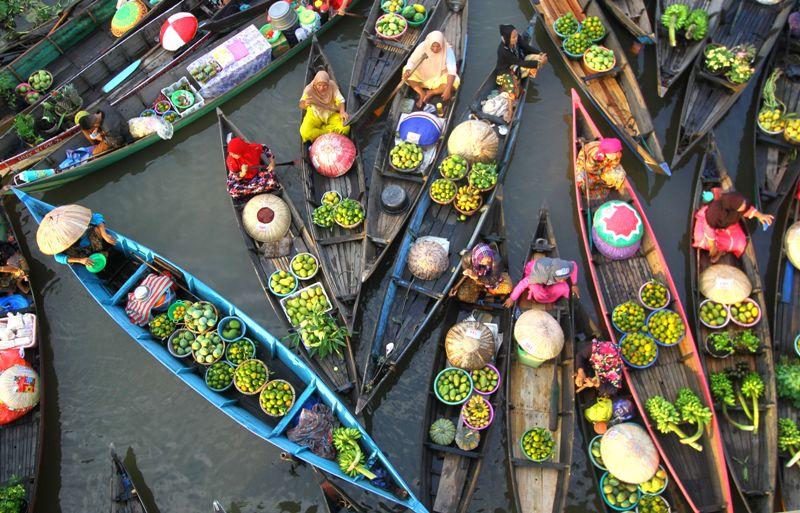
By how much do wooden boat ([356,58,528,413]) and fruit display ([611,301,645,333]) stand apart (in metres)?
2.78

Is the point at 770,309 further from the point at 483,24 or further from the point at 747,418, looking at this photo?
the point at 483,24

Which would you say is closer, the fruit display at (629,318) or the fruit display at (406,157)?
the fruit display at (629,318)

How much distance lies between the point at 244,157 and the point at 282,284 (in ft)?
8.41

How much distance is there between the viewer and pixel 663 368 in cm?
969

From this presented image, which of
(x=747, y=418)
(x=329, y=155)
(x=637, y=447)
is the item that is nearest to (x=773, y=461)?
(x=747, y=418)

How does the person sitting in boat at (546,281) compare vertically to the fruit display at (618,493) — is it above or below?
above

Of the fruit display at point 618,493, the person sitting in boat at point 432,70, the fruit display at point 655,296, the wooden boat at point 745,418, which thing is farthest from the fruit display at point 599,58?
the fruit display at point 618,493

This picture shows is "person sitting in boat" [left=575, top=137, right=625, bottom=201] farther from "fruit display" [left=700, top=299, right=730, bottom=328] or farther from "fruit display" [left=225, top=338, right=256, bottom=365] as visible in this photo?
"fruit display" [left=225, top=338, right=256, bottom=365]

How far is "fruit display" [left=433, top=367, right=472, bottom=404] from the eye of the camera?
9227 millimetres

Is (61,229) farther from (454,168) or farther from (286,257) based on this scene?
(454,168)

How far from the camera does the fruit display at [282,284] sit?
10.4 m

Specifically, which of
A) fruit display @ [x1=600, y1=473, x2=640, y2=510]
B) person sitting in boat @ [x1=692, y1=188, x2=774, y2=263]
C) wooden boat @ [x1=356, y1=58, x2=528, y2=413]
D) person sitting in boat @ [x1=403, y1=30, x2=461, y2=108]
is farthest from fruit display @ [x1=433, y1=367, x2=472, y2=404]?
person sitting in boat @ [x1=403, y1=30, x2=461, y2=108]

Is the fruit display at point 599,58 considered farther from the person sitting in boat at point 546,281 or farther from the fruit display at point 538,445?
the fruit display at point 538,445

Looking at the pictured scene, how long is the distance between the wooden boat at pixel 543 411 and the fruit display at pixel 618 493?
67 cm
